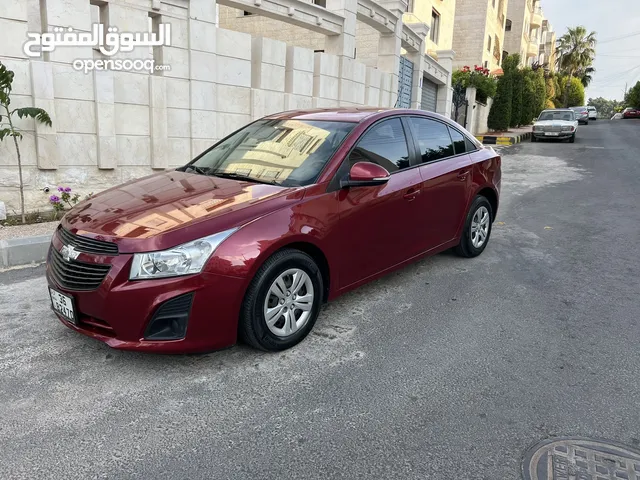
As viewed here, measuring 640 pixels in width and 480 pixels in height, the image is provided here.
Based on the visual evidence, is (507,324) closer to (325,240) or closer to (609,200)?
(325,240)

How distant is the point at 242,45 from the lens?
354 inches

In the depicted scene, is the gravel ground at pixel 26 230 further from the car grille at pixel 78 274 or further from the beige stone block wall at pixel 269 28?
the beige stone block wall at pixel 269 28

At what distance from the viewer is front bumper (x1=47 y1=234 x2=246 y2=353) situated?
2.99 m

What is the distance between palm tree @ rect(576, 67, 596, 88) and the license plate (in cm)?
7669

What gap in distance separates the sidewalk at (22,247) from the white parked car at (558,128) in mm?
22953

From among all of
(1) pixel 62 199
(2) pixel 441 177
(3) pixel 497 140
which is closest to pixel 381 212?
(2) pixel 441 177

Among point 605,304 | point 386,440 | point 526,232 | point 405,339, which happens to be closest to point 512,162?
point 526,232

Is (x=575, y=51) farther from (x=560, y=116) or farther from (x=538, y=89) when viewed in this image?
(x=560, y=116)

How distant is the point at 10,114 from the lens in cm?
645

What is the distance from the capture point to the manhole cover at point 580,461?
8.01 feet

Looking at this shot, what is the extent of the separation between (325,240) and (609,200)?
25.7 feet

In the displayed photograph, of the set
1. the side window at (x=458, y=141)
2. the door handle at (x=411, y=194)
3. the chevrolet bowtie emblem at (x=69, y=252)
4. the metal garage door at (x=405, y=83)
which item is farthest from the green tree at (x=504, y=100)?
the chevrolet bowtie emblem at (x=69, y=252)

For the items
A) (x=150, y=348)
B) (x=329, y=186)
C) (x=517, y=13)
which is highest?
(x=517, y=13)

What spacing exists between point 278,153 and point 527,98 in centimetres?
3176
